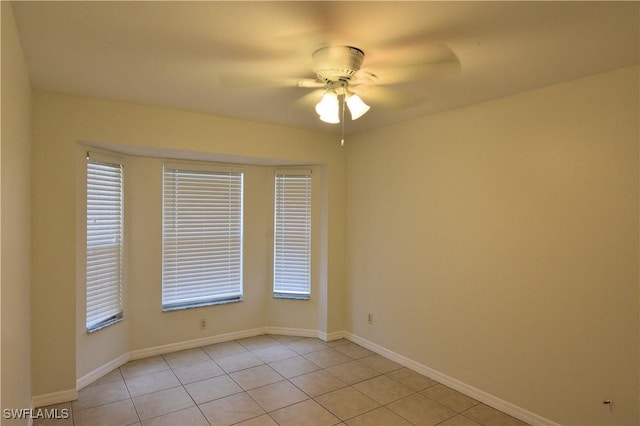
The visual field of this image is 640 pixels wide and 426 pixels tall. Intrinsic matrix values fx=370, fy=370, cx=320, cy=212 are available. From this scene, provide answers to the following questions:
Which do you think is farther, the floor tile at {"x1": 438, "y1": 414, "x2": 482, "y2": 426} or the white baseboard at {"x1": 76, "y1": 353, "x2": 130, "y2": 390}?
the white baseboard at {"x1": 76, "y1": 353, "x2": 130, "y2": 390}

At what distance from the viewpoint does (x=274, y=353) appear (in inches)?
159

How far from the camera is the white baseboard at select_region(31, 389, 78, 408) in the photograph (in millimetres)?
2846

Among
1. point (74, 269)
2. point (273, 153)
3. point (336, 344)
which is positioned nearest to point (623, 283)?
point (336, 344)

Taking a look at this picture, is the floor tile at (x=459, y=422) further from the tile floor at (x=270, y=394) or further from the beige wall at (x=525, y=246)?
the beige wall at (x=525, y=246)

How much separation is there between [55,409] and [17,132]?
214 centimetres

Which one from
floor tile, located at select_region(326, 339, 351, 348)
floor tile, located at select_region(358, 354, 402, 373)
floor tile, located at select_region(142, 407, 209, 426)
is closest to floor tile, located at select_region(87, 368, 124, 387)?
floor tile, located at select_region(142, 407, 209, 426)

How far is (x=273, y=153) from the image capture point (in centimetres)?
401

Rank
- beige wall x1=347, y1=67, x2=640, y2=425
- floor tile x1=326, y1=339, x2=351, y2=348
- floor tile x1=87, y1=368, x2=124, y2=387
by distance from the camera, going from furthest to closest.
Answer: floor tile x1=326, y1=339, x2=351, y2=348 < floor tile x1=87, y1=368, x2=124, y2=387 < beige wall x1=347, y1=67, x2=640, y2=425

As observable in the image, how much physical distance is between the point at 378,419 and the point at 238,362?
5.28 feet

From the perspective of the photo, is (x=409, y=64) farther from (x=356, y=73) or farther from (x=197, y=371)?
(x=197, y=371)

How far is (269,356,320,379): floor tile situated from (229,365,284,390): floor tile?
7cm

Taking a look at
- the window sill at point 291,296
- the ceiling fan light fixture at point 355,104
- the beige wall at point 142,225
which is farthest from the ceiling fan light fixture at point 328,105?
the window sill at point 291,296

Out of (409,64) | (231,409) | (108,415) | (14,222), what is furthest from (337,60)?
(108,415)

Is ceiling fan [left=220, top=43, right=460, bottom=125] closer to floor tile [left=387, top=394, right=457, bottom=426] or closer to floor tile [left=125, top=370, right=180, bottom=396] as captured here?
floor tile [left=387, top=394, right=457, bottom=426]
